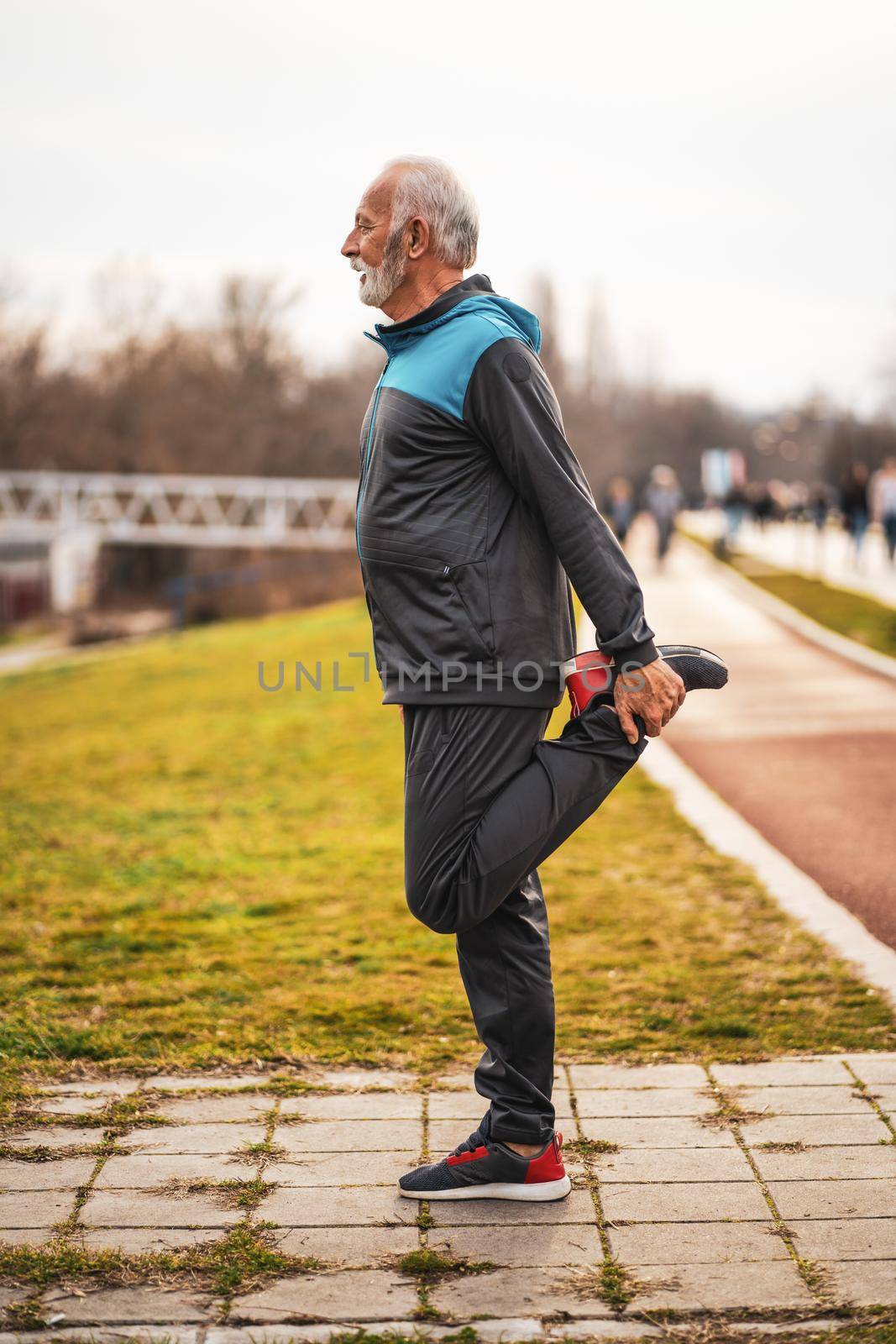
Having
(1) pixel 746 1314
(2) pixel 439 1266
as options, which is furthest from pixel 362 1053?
(1) pixel 746 1314

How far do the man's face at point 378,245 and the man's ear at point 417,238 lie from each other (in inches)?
0.8

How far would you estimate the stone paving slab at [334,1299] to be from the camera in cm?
262

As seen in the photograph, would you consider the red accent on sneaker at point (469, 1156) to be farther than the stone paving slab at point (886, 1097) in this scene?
No

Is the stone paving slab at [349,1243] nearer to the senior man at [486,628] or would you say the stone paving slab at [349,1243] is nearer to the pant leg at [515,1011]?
the senior man at [486,628]

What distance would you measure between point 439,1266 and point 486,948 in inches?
25.5

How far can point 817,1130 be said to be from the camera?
11.3ft

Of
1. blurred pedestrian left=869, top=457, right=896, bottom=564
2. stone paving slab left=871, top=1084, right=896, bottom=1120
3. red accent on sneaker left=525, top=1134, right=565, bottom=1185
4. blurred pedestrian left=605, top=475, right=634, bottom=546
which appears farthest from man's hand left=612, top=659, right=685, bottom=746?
blurred pedestrian left=605, top=475, right=634, bottom=546

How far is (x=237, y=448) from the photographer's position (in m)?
63.5

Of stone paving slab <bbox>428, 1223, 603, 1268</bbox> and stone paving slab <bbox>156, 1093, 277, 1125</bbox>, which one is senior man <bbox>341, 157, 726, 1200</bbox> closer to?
stone paving slab <bbox>428, 1223, 603, 1268</bbox>

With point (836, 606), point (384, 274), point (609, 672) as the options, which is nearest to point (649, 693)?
point (609, 672)

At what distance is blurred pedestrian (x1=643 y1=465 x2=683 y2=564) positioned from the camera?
2914 centimetres

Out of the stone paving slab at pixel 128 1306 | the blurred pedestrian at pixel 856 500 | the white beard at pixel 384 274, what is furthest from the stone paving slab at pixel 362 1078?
the blurred pedestrian at pixel 856 500

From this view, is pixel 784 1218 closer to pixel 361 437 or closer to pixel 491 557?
pixel 491 557

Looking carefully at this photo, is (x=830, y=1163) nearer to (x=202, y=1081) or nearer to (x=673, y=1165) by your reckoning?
(x=673, y=1165)
